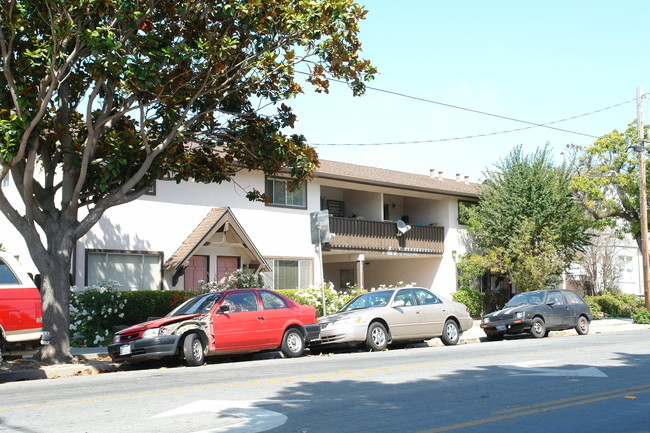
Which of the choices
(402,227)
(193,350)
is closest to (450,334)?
(193,350)

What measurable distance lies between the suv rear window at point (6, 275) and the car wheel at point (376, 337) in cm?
776

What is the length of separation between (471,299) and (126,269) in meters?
16.9

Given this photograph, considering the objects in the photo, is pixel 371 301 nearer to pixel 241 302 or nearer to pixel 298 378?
pixel 241 302

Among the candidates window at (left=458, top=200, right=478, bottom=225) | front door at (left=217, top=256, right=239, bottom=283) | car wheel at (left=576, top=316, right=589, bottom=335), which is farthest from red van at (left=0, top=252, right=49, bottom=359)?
window at (left=458, top=200, right=478, bottom=225)

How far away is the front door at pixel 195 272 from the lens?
25219mm

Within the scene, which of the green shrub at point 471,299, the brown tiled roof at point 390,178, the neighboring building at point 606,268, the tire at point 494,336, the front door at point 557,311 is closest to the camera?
A: the tire at point 494,336

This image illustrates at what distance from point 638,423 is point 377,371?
16.5ft

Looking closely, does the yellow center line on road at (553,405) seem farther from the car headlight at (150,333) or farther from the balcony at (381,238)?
the balcony at (381,238)

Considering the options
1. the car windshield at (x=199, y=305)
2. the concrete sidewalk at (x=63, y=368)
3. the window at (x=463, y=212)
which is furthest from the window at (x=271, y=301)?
the window at (x=463, y=212)

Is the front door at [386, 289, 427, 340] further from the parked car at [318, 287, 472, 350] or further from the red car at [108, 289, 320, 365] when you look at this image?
the red car at [108, 289, 320, 365]

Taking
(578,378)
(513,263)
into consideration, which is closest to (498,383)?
(578,378)

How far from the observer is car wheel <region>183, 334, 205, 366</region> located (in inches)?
549

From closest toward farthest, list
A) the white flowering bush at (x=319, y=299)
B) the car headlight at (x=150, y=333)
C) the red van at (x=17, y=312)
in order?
1. the red van at (x=17, y=312)
2. the car headlight at (x=150, y=333)
3. the white flowering bush at (x=319, y=299)

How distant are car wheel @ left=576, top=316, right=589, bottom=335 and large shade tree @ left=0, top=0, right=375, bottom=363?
11072 mm
